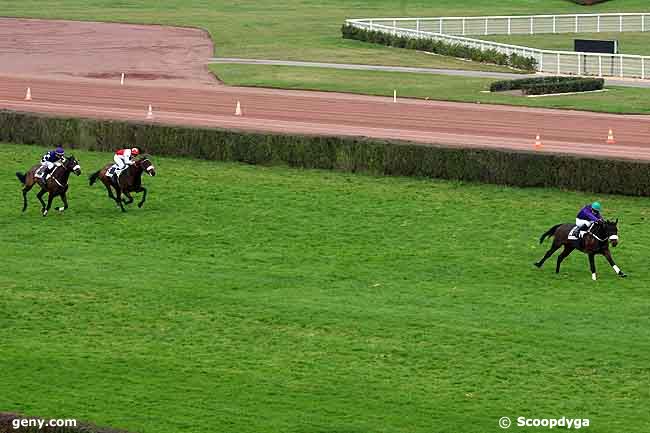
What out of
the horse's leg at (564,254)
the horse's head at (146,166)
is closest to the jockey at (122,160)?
the horse's head at (146,166)

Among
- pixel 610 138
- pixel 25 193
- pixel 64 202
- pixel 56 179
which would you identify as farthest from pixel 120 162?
pixel 610 138

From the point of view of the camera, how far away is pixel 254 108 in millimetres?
51094

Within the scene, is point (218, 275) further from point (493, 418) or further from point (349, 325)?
point (493, 418)

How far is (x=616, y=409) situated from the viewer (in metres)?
19.7

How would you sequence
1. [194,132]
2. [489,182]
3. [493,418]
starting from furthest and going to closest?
A: 1. [194,132]
2. [489,182]
3. [493,418]

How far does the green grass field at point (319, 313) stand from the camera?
1986 centimetres

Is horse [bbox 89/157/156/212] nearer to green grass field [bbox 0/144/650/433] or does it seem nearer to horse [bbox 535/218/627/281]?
green grass field [bbox 0/144/650/433]

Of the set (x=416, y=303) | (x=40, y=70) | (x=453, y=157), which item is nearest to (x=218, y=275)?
(x=416, y=303)

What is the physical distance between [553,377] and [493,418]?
6.55 ft

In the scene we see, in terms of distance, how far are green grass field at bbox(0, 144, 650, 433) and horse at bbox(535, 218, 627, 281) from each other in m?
0.39

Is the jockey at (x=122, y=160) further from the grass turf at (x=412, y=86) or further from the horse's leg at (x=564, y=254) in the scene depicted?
the grass turf at (x=412, y=86)

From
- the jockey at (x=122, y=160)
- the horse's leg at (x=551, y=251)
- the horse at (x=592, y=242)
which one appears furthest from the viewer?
the jockey at (x=122, y=160)

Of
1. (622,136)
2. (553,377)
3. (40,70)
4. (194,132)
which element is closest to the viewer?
(553,377)

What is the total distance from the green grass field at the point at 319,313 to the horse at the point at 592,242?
39 cm
